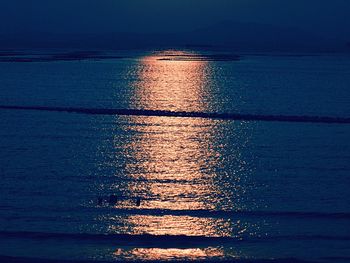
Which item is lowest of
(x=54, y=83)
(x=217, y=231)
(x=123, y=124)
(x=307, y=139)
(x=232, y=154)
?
(x=217, y=231)

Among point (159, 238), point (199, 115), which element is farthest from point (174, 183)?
point (199, 115)

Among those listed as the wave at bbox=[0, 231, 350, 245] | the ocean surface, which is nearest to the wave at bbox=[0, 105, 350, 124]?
the ocean surface

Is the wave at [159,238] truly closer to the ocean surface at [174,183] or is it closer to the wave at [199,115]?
the ocean surface at [174,183]

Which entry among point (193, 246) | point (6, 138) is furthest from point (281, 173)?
point (6, 138)

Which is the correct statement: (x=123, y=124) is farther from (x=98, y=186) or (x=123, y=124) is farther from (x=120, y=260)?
(x=120, y=260)

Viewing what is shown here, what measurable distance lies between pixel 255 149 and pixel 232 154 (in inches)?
50.3

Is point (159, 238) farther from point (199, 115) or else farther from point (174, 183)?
point (199, 115)

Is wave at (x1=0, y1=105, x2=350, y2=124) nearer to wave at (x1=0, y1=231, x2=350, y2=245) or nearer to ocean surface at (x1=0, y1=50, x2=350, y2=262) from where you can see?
ocean surface at (x1=0, y1=50, x2=350, y2=262)

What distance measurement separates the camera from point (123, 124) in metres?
28.3

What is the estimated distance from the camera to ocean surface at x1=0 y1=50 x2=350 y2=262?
41.3ft

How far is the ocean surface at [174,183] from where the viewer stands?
12.6 meters

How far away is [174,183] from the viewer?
17000mm

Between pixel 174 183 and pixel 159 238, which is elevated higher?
pixel 174 183

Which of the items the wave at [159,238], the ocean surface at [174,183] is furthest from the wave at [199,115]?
the wave at [159,238]
